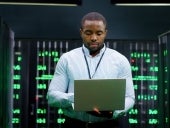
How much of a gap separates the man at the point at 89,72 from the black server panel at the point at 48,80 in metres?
1.35

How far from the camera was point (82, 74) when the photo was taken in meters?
2.50

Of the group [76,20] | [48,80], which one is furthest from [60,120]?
[76,20]

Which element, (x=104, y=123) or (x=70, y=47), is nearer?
(x=104, y=123)

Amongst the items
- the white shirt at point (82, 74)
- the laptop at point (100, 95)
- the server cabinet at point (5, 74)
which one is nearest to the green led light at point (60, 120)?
the server cabinet at point (5, 74)

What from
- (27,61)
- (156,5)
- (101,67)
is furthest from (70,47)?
(101,67)

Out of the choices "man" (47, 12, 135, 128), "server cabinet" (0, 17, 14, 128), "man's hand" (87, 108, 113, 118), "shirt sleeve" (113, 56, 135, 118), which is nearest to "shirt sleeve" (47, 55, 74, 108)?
"man" (47, 12, 135, 128)

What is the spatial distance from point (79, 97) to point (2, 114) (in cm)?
98

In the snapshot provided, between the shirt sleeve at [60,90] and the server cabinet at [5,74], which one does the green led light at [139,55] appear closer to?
the server cabinet at [5,74]

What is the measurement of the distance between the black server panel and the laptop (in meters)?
1.63

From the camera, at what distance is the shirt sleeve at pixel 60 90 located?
93.5 inches

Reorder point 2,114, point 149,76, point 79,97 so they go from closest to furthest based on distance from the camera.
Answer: point 79,97
point 2,114
point 149,76

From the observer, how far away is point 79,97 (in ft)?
→ 7.46

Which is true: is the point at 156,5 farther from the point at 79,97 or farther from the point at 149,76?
the point at 79,97

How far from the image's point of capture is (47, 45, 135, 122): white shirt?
2422 millimetres
